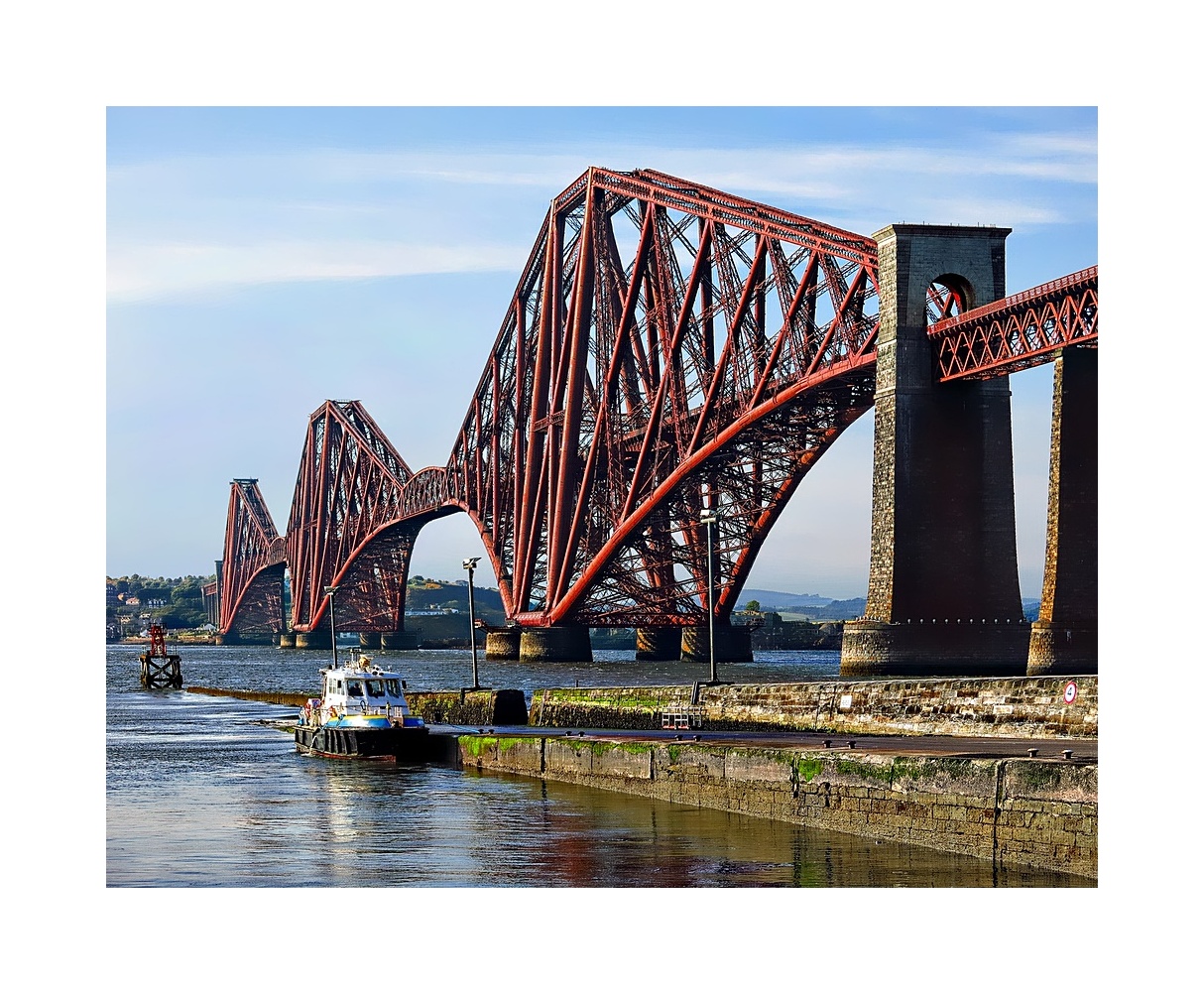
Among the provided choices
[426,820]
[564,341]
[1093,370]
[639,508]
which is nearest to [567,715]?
[426,820]

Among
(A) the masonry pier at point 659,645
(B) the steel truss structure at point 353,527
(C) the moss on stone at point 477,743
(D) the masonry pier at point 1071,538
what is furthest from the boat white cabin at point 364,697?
(B) the steel truss structure at point 353,527

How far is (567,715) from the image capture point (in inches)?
1624

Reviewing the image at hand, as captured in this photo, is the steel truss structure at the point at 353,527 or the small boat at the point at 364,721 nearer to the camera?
the small boat at the point at 364,721

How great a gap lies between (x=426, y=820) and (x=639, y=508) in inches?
2541

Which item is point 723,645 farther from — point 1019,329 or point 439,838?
point 439,838

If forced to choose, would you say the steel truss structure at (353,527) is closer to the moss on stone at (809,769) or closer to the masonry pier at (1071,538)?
the masonry pier at (1071,538)

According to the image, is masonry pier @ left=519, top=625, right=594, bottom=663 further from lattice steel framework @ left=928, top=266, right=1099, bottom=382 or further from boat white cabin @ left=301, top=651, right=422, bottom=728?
boat white cabin @ left=301, top=651, right=422, bottom=728

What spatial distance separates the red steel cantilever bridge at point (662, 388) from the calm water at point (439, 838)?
30.1 metres

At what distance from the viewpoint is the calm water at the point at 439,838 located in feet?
65.1

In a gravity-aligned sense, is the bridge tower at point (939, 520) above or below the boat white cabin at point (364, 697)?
above

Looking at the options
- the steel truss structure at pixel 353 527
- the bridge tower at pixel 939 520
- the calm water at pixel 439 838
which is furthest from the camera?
the steel truss structure at pixel 353 527

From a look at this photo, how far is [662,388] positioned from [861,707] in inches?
2437

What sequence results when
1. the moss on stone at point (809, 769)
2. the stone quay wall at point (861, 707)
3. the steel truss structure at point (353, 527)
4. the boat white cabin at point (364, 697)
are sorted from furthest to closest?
1. the steel truss structure at point (353, 527)
2. the boat white cabin at point (364, 697)
3. the stone quay wall at point (861, 707)
4. the moss on stone at point (809, 769)

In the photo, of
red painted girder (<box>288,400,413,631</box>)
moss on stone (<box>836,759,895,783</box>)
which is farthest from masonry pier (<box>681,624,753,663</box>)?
moss on stone (<box>836,759,895,783</box>)
